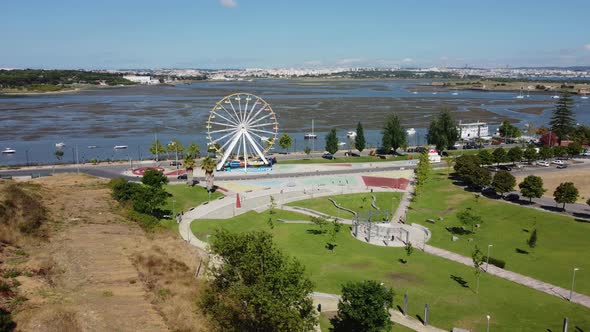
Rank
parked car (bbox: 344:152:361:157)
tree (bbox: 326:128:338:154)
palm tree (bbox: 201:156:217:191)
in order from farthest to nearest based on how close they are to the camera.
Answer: parked car (bbox: 344:152:361:157), tree (bbox: 326:128:338:154), palm tree (bbox: 201:156:217:191)

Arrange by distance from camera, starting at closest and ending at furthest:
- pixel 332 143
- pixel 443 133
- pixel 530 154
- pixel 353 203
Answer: pixel 353 203, pixel 530 154, pixel 332 143, pixel 443 133

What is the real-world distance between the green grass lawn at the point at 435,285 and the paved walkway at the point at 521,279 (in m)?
0.88

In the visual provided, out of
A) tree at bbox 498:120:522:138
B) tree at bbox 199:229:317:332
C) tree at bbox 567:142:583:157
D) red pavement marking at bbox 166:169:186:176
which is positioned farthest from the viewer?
tree at bbox 498:120:522:138

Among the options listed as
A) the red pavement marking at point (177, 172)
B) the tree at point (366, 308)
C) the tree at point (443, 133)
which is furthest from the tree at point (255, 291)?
the tree at point (443, 133)

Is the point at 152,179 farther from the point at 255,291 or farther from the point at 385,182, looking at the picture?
the point at 255,291

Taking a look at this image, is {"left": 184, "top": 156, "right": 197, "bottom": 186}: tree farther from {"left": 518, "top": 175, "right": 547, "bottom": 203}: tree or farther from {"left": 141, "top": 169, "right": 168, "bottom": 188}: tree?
{"left": 518, "top": 175, "right": 547, "bottom": 203}: tree

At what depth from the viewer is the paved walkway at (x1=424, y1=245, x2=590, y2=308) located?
35.1 metres

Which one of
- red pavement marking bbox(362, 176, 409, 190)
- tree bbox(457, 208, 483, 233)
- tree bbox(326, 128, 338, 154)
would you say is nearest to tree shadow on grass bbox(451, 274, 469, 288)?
tree bbox(457, 208, 483, 233)

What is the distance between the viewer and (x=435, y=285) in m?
37.4

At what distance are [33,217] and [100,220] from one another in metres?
6.39

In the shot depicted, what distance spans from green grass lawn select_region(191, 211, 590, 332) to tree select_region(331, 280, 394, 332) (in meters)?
5.63

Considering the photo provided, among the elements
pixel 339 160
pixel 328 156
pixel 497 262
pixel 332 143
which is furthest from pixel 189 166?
pixel 497 262

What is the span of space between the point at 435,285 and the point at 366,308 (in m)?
11.7

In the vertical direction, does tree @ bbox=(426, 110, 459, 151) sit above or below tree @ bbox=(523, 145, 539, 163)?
above
